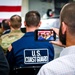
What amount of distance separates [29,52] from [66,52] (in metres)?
1.35

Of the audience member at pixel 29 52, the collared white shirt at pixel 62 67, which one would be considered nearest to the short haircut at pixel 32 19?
the audience member at pixel 29 52

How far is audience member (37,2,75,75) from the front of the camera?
0.79 meters

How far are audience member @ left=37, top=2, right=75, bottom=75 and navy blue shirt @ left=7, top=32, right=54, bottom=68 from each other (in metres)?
1.19

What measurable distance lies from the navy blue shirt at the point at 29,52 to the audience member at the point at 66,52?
1.19 metres

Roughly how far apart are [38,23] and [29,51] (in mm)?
324

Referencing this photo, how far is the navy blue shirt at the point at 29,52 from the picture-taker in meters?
2.18

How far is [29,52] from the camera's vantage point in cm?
219

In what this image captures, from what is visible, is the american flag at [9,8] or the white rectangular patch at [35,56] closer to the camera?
the white rectangular patch at [35,56]

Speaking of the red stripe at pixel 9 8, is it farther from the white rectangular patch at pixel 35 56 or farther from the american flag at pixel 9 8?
the white rectangular patch at pixel 35 56

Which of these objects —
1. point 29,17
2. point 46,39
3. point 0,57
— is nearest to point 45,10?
point 29,17

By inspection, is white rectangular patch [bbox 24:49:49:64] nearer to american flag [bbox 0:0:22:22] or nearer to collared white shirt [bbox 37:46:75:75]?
collared white shirt [bbox 37:46:75:75]

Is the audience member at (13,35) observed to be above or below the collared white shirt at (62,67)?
below

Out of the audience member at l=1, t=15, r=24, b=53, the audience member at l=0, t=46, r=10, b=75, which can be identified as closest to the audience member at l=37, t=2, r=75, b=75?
the audience member at l=0, t=46, r=10, b=75

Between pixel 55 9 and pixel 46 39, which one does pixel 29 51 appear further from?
pixel 55 9
